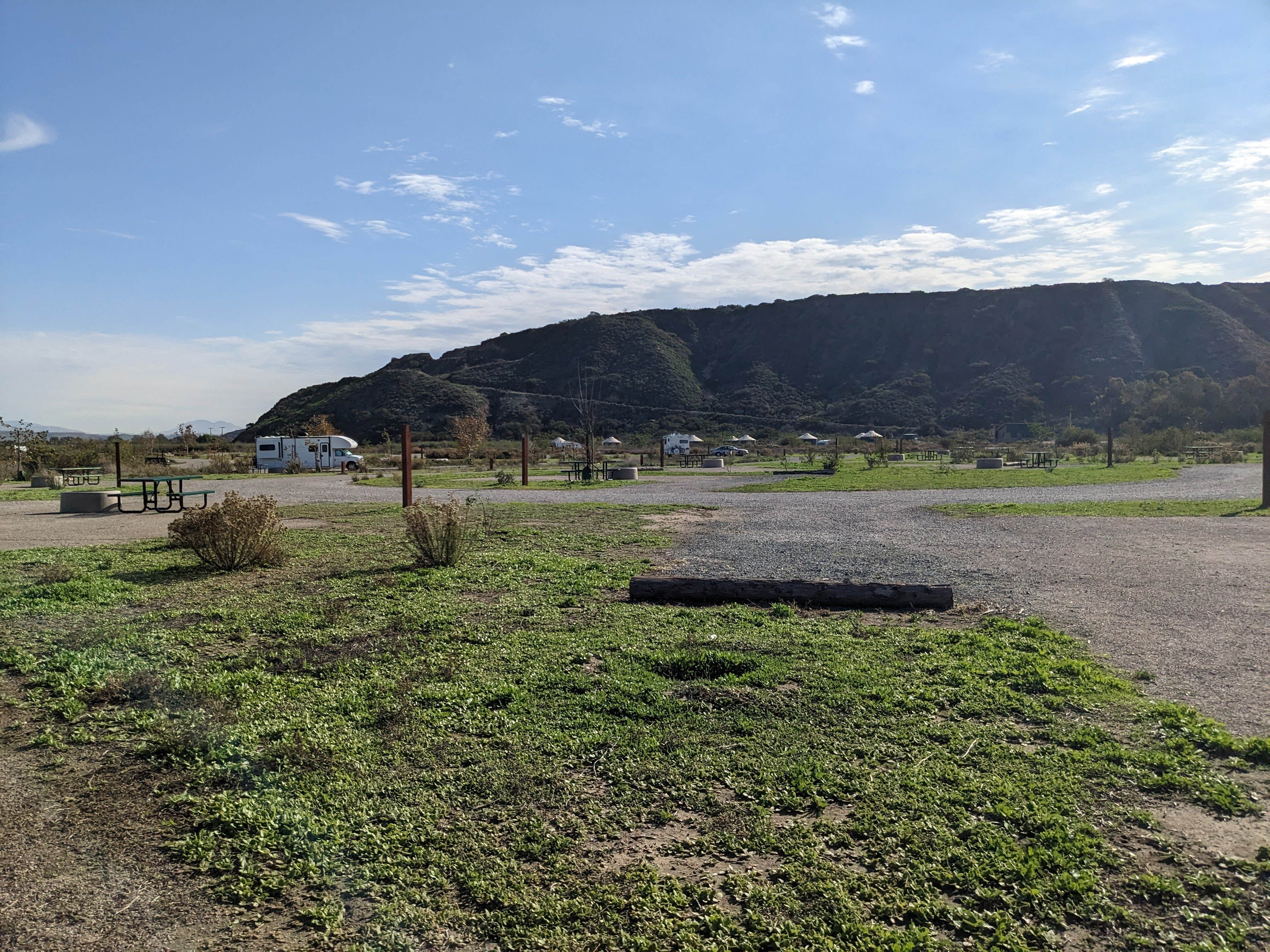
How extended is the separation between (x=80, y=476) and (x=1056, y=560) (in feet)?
89.7

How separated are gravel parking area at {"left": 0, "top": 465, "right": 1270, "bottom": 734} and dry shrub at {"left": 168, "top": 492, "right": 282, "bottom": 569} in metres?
3.47

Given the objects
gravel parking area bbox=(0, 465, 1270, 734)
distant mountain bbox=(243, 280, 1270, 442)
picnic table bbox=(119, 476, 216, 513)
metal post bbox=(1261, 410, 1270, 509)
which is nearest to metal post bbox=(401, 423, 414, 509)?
picnic table bbox=(119, 476, 216, 513)

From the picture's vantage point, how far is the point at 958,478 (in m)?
25.2

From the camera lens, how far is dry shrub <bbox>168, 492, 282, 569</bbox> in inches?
312

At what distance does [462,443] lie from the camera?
155 ft

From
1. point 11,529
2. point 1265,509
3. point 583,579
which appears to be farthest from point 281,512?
point 1265,509

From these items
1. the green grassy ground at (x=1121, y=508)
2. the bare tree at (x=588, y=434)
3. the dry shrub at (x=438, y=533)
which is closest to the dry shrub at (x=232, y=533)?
the dry shrub at (x=438, y=533)

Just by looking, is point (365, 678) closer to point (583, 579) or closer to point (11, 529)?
point (583, 579)

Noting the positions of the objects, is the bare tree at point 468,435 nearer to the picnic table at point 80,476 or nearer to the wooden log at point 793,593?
the picnic table at point 80,476

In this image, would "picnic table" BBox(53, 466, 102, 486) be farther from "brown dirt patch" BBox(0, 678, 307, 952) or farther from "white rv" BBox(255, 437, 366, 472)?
"brown dirt patch" BBox(0, 678, 307, 952)

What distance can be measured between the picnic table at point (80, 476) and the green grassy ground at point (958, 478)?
17564 mm

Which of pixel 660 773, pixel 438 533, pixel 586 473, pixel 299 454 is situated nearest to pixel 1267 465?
pixel 438 533

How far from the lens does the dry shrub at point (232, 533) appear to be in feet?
26.0

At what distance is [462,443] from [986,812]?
45945 millimetres
